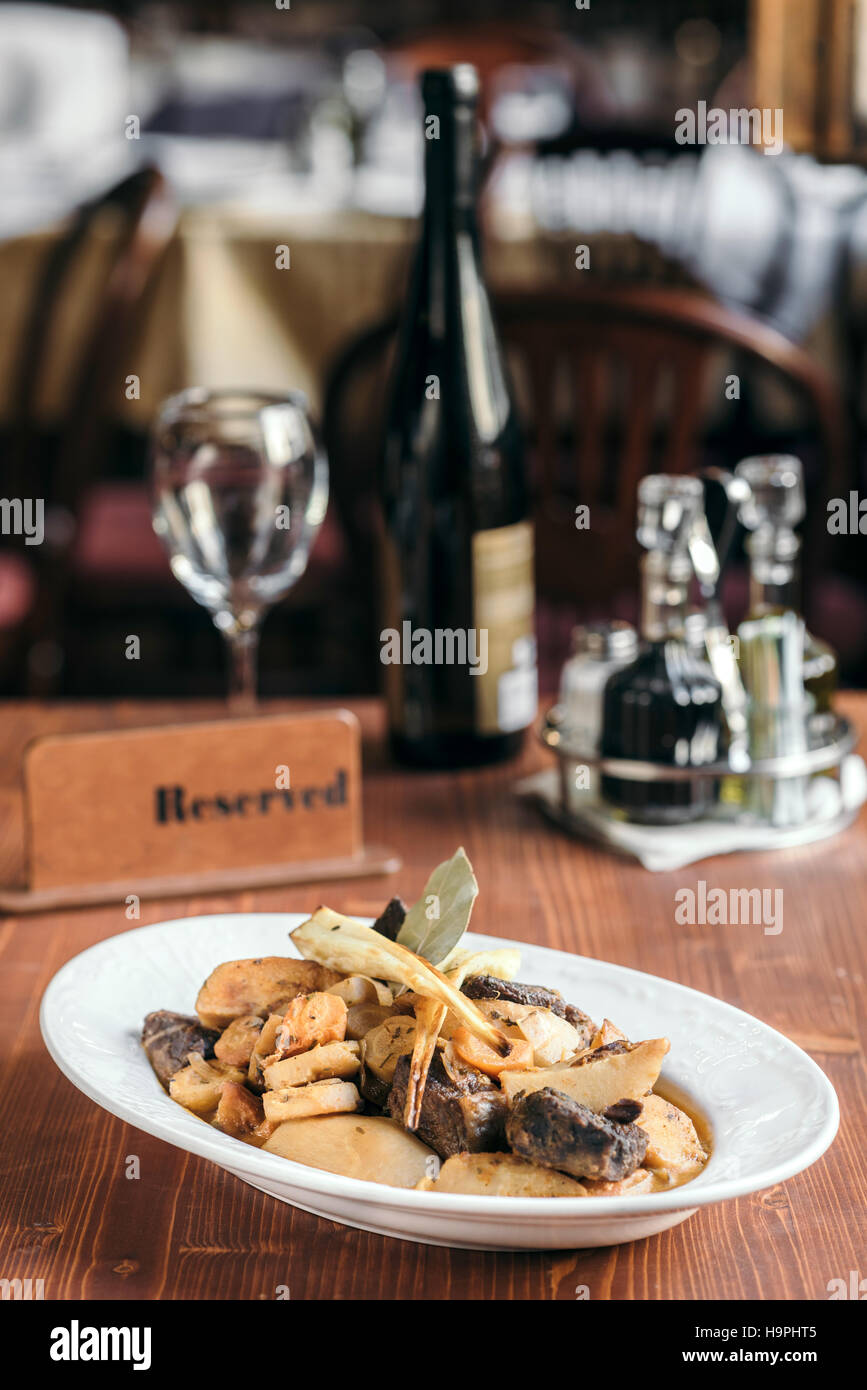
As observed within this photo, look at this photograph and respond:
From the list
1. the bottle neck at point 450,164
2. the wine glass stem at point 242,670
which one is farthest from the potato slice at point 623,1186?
the bottle neck at point 450,164

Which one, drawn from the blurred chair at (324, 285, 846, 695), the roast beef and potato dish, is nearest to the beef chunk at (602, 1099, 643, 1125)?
the roast beef and potato dish

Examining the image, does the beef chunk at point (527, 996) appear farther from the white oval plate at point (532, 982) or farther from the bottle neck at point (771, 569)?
the bottle neck at point (771, 569)

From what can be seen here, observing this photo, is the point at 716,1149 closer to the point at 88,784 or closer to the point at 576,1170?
the point at 576,1170

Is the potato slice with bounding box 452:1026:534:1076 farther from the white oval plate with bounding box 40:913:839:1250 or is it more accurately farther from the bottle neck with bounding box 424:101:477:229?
the bottle neck with bounding box 424:101:477:229

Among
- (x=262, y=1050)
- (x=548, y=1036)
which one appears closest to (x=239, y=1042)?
(x=262, y=1050)

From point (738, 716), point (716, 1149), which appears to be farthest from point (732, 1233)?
point (738, 716)

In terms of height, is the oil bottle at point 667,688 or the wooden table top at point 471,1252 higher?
the oil bottle at point 667,688

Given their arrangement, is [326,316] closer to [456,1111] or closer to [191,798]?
[191,798]
